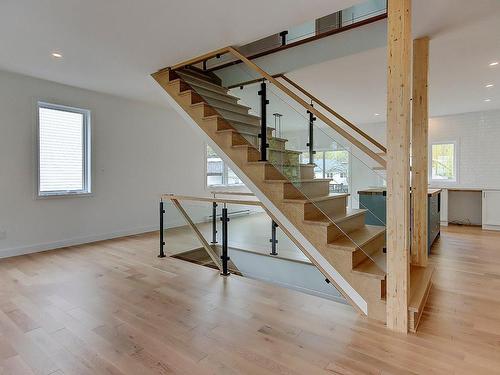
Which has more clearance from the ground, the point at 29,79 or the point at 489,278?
the point at 29,79

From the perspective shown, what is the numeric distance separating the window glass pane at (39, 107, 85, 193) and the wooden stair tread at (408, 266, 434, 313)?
529cm

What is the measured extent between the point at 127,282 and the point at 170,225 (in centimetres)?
135

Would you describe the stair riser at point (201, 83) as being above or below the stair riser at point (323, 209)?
above

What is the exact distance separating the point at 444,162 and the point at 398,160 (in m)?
6.39

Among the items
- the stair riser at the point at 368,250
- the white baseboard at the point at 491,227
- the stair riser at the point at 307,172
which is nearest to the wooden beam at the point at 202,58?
the stair riser at the point at 307,172

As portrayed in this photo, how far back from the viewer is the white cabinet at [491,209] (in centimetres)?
609

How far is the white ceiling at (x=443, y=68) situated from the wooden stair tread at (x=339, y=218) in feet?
6.30

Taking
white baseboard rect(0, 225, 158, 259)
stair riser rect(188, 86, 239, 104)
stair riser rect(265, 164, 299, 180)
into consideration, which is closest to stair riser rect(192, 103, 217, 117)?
stair riser rect(188, 86, 239, 104)

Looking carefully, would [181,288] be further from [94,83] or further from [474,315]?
[94,83]

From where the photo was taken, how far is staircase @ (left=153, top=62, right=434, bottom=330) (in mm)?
2502

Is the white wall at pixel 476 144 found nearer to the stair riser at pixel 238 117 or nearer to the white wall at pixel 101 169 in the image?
the stair riser at pixel 238 117

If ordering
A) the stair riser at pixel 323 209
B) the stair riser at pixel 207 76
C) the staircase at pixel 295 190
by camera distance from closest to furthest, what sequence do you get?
the staircase at pixel 295 190, the stair riser at pixel 323 209, the stair riser at pixel 207 76

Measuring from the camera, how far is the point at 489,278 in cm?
336

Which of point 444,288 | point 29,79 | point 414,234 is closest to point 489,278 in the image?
point 444,288
